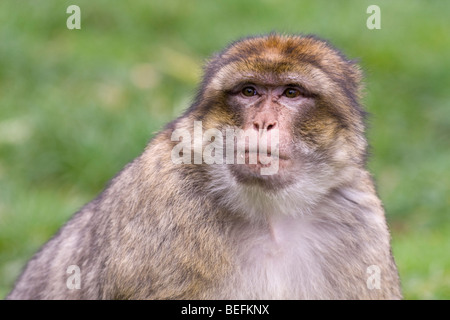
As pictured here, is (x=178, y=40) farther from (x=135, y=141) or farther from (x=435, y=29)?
(x=435, y=29)

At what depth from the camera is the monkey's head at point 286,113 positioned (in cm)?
420

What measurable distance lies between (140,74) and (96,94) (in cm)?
66

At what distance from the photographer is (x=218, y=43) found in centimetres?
1034

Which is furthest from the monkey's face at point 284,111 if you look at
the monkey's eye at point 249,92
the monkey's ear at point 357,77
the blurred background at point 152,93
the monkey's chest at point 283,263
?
the blurred background at point 152,93

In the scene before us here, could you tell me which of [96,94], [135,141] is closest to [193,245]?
[135,141]

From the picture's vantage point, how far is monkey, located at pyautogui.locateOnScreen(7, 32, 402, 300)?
14.0 feet

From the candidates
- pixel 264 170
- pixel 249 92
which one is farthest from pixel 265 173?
pixel 249 92

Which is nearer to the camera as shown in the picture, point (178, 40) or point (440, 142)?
point (440, 142)

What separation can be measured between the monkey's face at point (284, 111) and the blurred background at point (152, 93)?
206 cm

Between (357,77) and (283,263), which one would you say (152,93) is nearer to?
(357,77)

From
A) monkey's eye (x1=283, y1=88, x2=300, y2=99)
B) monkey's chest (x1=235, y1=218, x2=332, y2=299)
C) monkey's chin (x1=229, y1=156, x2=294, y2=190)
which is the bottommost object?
monkey's chest (x1=235, y1=218, x2=332, y2=299)

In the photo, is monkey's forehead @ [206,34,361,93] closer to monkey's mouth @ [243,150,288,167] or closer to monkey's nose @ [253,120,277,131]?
monkey's nose @ [253,120,277,131]

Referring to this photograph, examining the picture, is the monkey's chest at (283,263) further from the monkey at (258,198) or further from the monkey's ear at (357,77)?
the monkey's ear at (357,77)

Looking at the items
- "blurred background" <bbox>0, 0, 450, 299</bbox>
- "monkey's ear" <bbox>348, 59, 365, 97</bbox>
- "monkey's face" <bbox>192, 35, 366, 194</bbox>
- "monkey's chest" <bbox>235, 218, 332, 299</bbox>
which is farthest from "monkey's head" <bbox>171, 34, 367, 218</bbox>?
"blurred background" <bbox>0, 0, 450, 299</bbox>
